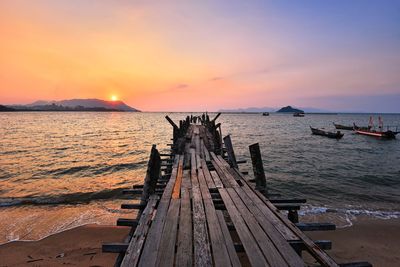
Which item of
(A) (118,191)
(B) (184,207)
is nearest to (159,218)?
(B) (184,207)

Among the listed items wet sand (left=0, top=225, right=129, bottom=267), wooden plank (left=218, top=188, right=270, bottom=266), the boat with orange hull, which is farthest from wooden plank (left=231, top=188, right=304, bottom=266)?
the boat with orange hull

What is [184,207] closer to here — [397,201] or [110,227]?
[110,227]

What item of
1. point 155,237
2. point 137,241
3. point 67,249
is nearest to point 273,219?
point 155,237

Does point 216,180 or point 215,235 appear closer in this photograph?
point 215,235

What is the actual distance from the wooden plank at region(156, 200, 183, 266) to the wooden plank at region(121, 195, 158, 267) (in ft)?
0.98

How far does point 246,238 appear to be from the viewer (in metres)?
3.46

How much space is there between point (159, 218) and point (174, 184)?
7.13ft

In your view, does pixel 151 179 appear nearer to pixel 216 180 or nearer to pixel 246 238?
pixel 216 180

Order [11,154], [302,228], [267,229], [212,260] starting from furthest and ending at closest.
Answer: [11,154] → [302,228] → [267,229] → [212,260]

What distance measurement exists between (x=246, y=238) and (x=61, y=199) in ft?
40.6

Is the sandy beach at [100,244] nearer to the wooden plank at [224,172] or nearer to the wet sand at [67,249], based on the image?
the wet sand at [67,249]

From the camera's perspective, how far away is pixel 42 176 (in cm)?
1659

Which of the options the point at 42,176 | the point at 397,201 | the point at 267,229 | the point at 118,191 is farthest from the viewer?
the point at 42,176

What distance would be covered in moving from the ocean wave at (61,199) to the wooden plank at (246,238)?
10.1 m
